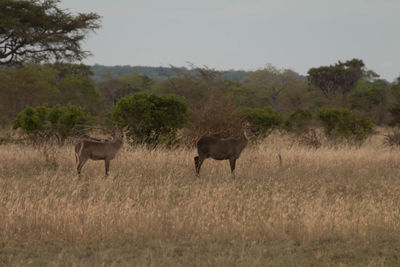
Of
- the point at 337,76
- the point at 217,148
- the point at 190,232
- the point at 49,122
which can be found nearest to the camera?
the point at 190,232

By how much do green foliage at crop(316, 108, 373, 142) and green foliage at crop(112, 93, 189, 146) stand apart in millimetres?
8384

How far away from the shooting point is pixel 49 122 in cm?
1470

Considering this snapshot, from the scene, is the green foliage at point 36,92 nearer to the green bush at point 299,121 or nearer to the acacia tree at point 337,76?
the green bush at point 299,121

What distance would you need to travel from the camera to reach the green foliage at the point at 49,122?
1456 centimetres

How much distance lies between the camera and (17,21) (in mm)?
16578

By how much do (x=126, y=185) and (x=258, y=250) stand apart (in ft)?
13.8

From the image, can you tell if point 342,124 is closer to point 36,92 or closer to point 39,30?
point 39,30

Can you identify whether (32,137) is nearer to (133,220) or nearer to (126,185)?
(126,185)

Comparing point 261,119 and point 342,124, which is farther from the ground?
point 261,119

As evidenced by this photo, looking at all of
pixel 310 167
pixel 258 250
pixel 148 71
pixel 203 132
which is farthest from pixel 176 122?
pixel 148 71

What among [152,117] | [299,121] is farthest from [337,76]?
[152,117]

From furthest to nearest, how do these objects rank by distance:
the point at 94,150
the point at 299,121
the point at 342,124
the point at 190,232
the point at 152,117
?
1. the point at 299,121
2. the point at 342,124
3. the point at 152,117
4. the point at 94,150
5. the point at 190,232

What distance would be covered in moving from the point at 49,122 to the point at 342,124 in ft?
40.8

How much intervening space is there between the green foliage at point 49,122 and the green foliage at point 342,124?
1096cm
